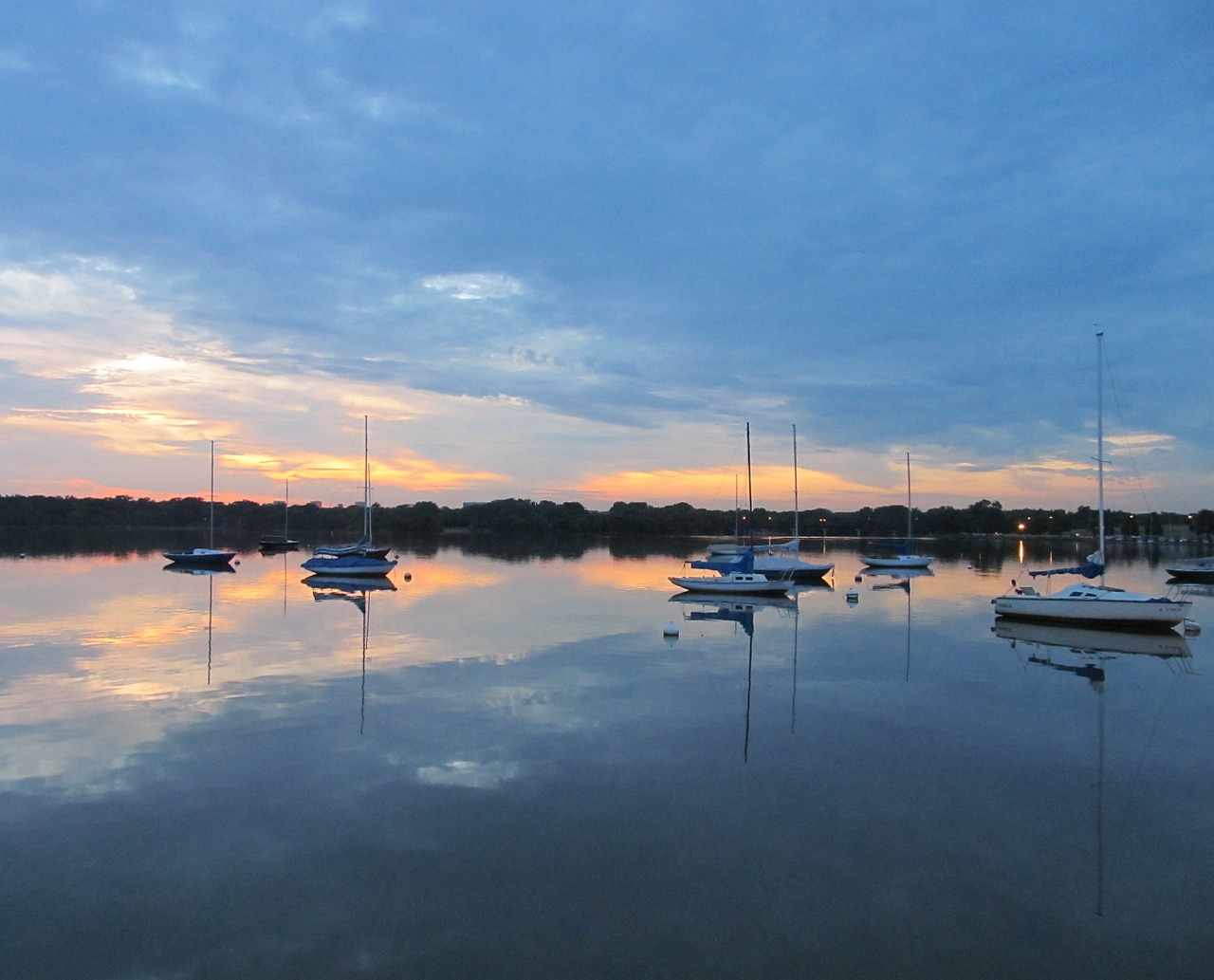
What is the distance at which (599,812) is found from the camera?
33.2 ft

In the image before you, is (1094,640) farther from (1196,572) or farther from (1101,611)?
(1196,572)

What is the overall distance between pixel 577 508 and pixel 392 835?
15684cm

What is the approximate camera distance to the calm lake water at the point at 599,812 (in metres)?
7.16

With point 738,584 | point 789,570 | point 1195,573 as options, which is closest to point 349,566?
point 738,584

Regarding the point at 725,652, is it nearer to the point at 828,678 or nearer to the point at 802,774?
the point at 828,678

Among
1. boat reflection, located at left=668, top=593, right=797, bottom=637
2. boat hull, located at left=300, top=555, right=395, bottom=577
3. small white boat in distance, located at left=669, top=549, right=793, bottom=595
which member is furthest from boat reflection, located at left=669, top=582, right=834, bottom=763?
boat hull, located at left=300, top=555, right=395, bottom=577

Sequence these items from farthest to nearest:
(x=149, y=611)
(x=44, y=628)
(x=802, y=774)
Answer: (x=149, y=611) → (x=44, y=628) → (x=802, y=774)

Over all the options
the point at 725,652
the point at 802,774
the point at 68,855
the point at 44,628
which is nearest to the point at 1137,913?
the point at 802,774

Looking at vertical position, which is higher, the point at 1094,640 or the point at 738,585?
the point at 738,585

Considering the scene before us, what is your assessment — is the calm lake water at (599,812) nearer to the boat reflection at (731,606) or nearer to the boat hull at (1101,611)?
the boat hull at (1101,611)

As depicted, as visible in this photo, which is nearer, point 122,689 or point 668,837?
point 668,837

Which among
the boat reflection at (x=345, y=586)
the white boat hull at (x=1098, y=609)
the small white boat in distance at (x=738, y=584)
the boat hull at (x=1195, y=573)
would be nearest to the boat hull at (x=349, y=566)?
the boat reflection at (x=345, y=586)

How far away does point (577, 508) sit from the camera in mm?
166125

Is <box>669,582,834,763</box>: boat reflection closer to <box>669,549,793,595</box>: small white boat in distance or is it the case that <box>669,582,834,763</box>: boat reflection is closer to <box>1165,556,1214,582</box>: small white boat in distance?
<box>669,549,793,595</box>: small white boat in distance
